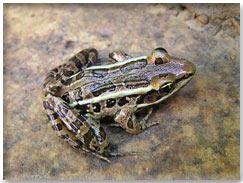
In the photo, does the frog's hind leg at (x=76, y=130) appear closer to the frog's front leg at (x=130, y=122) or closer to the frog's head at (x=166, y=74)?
the frog's front leg at (x=130, y=122)

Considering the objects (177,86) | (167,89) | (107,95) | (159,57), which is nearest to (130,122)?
(107,95)

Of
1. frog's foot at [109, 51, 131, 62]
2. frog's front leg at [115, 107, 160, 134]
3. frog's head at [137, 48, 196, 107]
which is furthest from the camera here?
frog's foot at [109, 51, 131, 62]

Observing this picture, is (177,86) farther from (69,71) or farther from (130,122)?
(69,71)

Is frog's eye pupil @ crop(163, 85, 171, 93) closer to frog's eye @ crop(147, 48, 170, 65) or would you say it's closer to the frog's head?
the frog's head

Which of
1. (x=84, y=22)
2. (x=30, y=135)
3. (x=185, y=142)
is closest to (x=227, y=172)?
(x=185, y=142)

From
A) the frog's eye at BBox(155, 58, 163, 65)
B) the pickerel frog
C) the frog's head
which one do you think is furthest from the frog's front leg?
the frog's eye at BBox(155, 58, 163, 65)

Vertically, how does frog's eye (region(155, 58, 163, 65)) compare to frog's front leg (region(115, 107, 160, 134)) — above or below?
above
